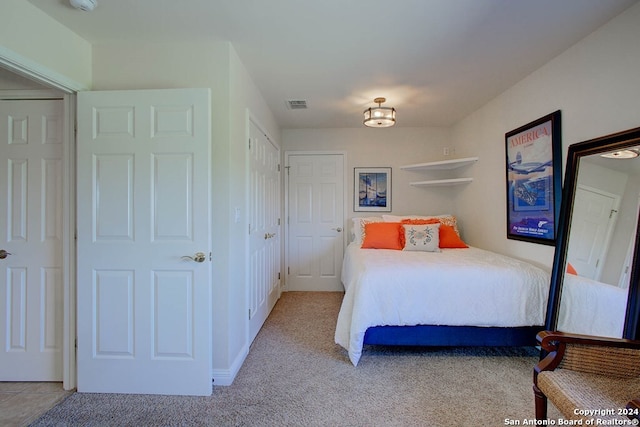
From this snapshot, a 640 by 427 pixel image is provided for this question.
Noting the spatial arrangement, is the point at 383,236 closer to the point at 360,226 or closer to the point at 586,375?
the point at 360,226

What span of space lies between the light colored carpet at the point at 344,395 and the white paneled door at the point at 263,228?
497 mm

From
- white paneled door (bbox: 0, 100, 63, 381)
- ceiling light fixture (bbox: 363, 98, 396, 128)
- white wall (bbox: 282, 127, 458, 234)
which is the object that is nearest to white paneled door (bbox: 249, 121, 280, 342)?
white wall (bbox: 282, 127, 458, 234)

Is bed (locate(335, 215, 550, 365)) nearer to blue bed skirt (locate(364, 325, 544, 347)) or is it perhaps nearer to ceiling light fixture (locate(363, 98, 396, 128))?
blue bed skirt (locate(364, 325, 544, 347))

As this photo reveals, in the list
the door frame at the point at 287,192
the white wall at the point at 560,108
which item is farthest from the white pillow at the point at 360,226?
the white wall at the point at 560,108

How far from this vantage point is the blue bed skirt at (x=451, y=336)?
227cm

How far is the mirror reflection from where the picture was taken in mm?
1625

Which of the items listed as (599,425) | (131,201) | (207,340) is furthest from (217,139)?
(599,425)

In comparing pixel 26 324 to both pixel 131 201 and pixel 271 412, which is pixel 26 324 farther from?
pixel 271 412

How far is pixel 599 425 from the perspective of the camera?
105 cm

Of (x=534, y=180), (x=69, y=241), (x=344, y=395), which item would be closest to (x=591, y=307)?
(x=534, y=180)

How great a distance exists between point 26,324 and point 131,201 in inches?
46.4

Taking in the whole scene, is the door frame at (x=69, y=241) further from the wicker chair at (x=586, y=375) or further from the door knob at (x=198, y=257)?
the wicker chair at (x=586, y=375)

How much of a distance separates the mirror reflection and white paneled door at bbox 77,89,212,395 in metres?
2.42

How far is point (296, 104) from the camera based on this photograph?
320 centimetres
